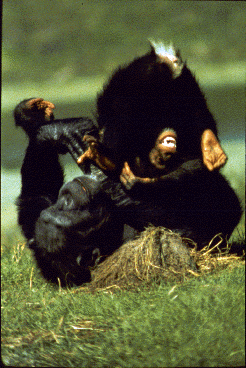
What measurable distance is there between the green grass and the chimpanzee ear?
614mm

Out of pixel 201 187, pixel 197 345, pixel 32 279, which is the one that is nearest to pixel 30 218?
pixel 32 279

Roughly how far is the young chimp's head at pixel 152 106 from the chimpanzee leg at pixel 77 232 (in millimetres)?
365

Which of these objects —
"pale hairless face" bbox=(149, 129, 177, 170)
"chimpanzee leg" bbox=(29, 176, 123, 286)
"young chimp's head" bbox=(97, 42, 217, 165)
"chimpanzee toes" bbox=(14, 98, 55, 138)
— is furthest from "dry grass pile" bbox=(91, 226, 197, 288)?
"chimpanzee toes" bbox=(14, 98, 55, 138)

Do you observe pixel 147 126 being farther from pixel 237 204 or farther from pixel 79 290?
pixel 79 290

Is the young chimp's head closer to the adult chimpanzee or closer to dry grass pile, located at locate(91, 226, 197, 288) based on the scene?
the adult chimpanzee

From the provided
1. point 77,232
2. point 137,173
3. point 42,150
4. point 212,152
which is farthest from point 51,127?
point 212,152

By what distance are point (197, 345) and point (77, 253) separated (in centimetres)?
136

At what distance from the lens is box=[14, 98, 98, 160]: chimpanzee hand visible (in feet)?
10.4

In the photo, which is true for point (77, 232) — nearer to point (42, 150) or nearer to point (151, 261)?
point (151, 261)

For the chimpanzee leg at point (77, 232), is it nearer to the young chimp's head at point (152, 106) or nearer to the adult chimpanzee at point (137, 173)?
the adult chimpanzee at point (137, 173)

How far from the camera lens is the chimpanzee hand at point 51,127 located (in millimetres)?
3168

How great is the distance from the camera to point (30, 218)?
352 centimetres

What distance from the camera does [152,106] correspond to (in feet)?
10.4

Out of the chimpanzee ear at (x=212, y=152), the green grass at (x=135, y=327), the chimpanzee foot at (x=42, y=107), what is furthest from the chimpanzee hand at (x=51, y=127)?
the green grass at (x=135, y=327)
